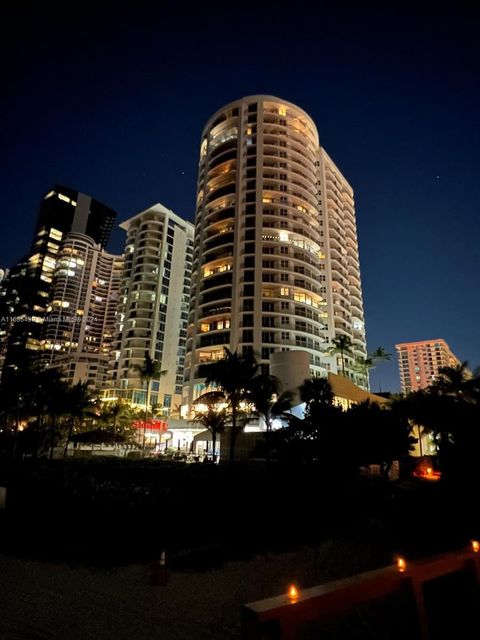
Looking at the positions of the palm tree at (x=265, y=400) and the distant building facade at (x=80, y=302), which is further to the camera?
the distant building facade at (x=80, y=302)

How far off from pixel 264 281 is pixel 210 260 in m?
13.2


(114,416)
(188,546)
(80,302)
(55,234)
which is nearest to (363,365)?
(114,416)

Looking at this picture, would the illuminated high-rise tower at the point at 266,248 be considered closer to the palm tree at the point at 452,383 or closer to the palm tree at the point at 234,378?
the palm tree at the point at 452,383

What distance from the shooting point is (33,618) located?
7.28 m

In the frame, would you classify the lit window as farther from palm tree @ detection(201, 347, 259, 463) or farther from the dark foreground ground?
the dark foreground ground

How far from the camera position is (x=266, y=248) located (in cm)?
7331

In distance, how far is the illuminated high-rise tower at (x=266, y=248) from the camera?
227 ft

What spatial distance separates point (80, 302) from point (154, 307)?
90.8 metres

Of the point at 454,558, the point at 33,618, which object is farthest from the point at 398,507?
→ the point at 33,618

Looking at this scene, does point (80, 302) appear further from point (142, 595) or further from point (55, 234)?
point (142, 595)

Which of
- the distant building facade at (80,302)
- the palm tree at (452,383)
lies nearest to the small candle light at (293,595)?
the palm tree at (452,383)

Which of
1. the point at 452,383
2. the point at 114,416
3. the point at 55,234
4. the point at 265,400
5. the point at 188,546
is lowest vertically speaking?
the point at 188,546

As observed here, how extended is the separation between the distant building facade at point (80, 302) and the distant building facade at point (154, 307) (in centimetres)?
6372

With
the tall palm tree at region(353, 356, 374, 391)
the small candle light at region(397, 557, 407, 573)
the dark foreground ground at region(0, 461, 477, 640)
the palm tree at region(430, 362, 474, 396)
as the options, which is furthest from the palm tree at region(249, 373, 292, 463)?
the tall palm tree at region(353, 356, 374, 391)
